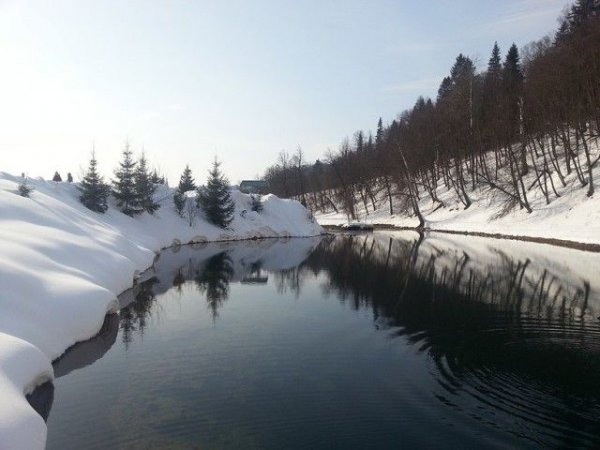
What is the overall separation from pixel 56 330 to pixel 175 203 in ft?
110

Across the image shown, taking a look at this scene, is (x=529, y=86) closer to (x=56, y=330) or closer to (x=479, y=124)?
(x=479, y=124)

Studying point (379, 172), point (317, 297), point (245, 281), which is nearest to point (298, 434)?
point (317, 297)

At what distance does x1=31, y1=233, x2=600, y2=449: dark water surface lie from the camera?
7.42 m

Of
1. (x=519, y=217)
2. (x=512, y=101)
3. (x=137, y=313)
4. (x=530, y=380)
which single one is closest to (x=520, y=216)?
(x=519, y=217)

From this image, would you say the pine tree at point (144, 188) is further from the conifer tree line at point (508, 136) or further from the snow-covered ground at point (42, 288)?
the conifer tree line at point (508, 136)

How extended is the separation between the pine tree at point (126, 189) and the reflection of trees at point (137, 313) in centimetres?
1958

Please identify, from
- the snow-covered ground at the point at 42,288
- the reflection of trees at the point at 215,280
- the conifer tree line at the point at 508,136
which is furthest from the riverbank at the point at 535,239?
the snow-covered ground at the point at 42,288

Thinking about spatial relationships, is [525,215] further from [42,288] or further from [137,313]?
[42,288]

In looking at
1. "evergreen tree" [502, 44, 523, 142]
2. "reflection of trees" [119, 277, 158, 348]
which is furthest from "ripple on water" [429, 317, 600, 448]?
"evergreen tree" [502, 44, 523, 142]

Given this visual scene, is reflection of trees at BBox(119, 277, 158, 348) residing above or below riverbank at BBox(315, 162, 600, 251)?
below

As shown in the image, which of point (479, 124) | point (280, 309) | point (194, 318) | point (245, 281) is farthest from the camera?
point (479, 124)

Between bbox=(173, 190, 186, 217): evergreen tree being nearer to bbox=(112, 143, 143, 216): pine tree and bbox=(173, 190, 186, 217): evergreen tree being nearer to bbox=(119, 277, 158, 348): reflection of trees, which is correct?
bbox=(112, 143, 143, 216): pine tree

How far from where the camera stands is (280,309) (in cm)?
1597

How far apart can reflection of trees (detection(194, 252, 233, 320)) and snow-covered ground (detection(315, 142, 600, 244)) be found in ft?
73.6
